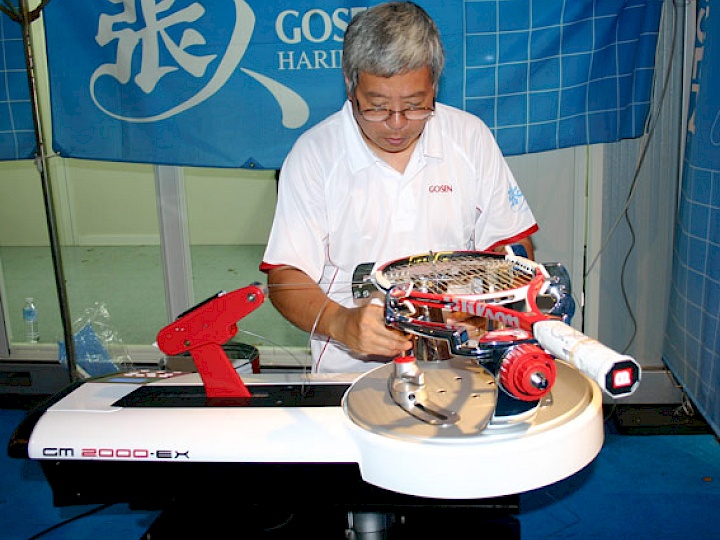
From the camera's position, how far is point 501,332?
1.05m

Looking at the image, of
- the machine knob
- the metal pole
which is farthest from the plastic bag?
the machine knob

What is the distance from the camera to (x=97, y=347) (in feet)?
11.1

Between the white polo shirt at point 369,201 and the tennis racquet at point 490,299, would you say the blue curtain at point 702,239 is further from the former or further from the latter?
the tennis racquet at point 490,299

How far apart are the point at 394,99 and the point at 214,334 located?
1.99 feet

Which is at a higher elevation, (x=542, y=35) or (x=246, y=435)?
(x=542, y=35)

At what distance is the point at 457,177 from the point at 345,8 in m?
1.29

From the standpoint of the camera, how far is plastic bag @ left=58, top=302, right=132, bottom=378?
328 centimetres

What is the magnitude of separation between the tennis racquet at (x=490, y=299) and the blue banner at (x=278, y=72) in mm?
1653

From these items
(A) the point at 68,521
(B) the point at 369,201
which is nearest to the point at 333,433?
(B) the point at 369,201

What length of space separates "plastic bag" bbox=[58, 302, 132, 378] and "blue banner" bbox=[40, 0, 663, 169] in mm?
904

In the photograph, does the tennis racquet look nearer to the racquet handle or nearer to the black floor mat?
the racquet handle

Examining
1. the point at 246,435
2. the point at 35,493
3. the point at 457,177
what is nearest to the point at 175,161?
the point at 35,493

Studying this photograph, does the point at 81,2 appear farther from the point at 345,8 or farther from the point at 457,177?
the point at 457,177

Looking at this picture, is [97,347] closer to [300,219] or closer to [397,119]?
[300,219]
